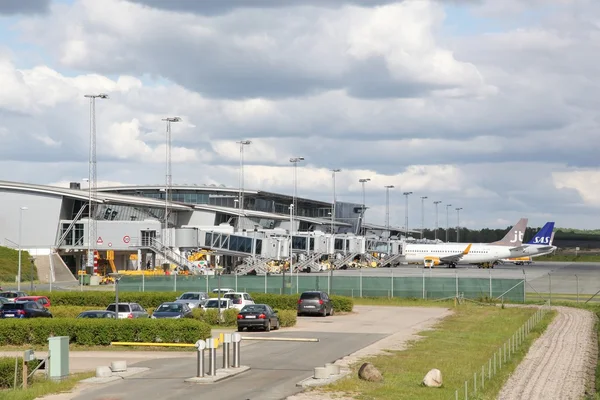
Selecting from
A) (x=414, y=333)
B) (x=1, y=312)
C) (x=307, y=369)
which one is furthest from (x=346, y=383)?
(x=1, y=312)

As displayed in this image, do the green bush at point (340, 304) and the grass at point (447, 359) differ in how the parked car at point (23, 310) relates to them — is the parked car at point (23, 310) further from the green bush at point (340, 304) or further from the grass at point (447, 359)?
the green bush at point (340, 304)

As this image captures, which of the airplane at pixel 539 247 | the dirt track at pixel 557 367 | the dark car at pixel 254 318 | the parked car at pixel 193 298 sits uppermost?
the airplane at pixel 539 247

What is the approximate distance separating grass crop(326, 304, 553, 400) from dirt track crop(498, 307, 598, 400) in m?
0.48

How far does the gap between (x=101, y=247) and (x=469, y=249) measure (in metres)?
58.7

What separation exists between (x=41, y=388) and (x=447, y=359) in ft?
49.9

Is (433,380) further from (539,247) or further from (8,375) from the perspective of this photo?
(539,247)

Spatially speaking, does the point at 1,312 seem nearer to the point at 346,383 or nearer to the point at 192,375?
the point at 192,375

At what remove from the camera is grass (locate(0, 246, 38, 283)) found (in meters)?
102

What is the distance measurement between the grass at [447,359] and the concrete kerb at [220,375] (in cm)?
379

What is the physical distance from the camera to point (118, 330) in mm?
39250

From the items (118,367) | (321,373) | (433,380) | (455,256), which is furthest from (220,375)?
(455,256)

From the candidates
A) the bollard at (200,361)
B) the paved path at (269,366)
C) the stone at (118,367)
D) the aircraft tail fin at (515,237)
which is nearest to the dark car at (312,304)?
the paved path at (269,366)

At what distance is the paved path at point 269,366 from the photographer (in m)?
25.4

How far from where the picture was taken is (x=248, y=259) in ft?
380
